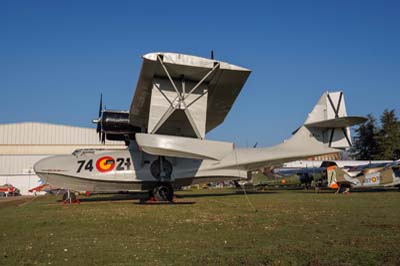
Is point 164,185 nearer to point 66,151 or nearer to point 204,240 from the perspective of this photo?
point 204,240

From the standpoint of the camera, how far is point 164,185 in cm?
1809

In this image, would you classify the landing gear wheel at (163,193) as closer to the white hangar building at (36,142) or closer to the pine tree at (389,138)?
the white hangar building at (36,142)

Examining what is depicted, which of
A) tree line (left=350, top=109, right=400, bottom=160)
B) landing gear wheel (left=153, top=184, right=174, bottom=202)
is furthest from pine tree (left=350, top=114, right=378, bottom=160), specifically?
landing gear wheel (left=153, top=184, right=174, bottom=202)

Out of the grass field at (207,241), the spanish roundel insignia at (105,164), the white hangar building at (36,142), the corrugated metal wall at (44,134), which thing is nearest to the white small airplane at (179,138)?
the spanish roundel insignia at (105,164)

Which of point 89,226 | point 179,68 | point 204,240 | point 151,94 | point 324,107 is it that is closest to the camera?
point 204,240

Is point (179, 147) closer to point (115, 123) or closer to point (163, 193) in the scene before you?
point (163, 193)

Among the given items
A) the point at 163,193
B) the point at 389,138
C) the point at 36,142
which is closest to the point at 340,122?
the point at 163,193

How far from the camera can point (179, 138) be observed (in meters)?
14.6

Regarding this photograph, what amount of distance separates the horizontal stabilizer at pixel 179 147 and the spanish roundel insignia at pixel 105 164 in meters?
4.91

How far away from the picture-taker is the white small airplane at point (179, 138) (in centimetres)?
1436

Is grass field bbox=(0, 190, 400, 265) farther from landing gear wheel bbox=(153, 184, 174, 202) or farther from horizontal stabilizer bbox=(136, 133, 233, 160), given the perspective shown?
landing gear wheel bbox=(153, 184, 174, 202)

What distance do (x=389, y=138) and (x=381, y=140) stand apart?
113 cm

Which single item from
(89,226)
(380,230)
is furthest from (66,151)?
(380,230)

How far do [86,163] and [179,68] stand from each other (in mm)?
8052
